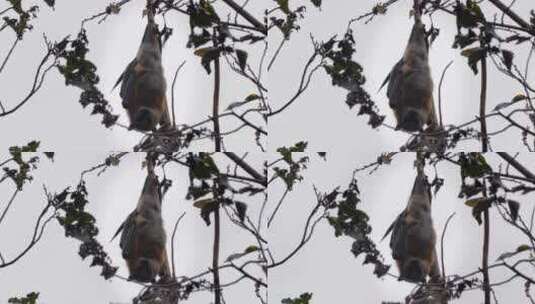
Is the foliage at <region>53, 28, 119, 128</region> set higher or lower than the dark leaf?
lower

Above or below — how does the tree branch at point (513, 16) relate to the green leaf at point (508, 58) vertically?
above

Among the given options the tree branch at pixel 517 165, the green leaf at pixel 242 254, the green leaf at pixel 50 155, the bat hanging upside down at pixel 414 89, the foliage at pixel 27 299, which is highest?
the bat hanging upside down at pixel 414 89

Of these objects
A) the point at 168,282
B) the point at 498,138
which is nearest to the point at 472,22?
the point at 498,138

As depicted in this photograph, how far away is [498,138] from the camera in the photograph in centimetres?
203

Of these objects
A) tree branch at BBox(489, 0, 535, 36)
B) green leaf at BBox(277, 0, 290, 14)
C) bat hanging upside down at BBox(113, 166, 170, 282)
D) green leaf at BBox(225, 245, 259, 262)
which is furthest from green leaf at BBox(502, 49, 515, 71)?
bat hanging upside down at BBox(113, 166, 170, 282)

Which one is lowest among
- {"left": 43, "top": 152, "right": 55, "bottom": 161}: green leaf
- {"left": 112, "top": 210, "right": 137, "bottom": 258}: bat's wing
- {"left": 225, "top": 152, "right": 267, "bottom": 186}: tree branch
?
{"left": 112, "top": 210, "right": 137, "bottom": 258}: bat's wing

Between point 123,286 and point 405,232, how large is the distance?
0.68 m

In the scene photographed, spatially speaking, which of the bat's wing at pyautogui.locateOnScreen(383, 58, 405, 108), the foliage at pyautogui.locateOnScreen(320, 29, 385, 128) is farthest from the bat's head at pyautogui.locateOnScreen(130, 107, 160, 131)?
the bat's wing at pyautogui.locateOnScreen(383, 58, 405, 108)

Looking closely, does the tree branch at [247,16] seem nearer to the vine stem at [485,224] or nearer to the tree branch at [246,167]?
the tree branch at [246,167]

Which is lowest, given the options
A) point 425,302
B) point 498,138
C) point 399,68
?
point 425,302

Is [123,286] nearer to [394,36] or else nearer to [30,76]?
[30,76]

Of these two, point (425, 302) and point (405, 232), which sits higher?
point (405, 232)

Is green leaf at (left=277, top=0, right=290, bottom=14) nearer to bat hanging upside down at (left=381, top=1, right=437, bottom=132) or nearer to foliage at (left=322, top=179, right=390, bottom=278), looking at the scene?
bat hanging upside down at (left=381, top=1, right=437, bottom=132)

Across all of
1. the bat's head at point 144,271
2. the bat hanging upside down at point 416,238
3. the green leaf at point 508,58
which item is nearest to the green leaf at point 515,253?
the bat hanging upside down at point 416,238
